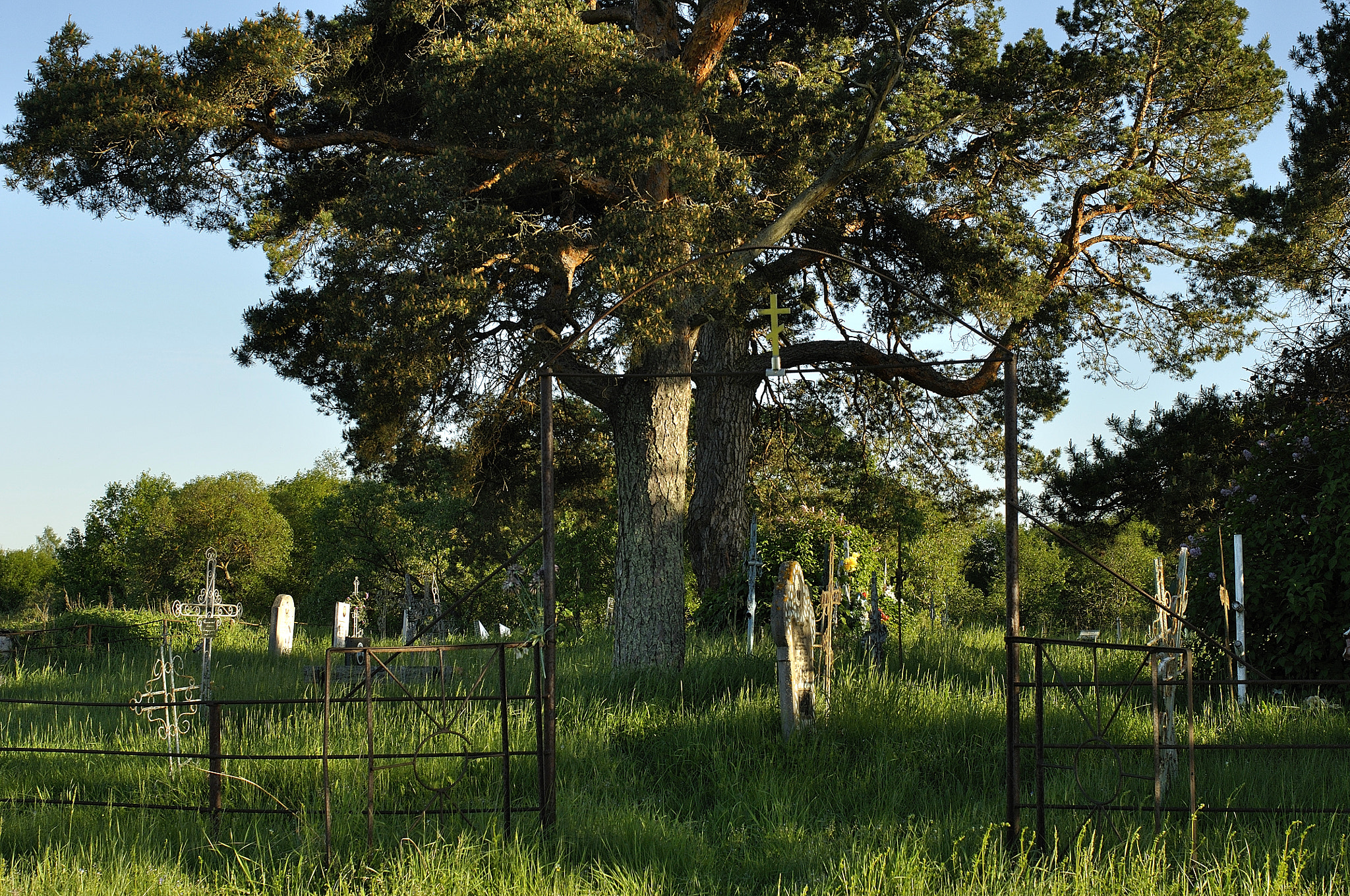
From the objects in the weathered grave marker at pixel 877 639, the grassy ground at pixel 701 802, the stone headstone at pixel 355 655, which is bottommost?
the grassy ground at pixel 701 802

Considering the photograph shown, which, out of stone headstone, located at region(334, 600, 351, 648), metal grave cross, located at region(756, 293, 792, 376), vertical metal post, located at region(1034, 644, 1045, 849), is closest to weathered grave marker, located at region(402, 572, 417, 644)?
stone headstone, located at region(334, 600, 351, 648)

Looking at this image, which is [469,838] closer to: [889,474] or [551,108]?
[551,108]

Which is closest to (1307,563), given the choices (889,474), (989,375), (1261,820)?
(1261,820)

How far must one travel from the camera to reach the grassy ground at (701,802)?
588 cm

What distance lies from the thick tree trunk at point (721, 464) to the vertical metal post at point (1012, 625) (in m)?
8.64

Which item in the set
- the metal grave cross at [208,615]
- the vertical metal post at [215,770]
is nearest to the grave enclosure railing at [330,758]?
the vertical metal post at [215,770]

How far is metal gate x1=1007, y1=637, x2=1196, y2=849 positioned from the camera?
618 centimetres

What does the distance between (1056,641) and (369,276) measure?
7905 millimetres

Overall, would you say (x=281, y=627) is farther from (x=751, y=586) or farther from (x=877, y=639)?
(x=877, y=639)

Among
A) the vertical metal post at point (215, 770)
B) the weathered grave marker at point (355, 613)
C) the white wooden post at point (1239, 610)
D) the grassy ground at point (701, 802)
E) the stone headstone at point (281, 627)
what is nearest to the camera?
the grassy ground at point (701, 802)

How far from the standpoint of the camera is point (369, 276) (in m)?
10.9

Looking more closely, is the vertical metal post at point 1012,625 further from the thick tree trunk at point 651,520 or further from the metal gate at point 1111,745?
the thick tree trunk at point 651,520

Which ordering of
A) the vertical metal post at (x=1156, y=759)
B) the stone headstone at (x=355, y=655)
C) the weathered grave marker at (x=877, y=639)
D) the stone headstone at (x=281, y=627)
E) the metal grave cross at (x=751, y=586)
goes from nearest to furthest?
the vertical metal post at (x=1156, y=759), the weathered grave marker at (x=877, y=639), the metal grave cross at (x=751, y=586), the stone headstone at (x=355, y=655), the stone headstone at (x=281, y=627)

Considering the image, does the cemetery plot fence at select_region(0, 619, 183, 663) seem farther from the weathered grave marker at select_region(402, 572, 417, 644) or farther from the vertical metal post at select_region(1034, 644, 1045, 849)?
the vertical metal post at select_region(1034, 644, 1045, 849)
